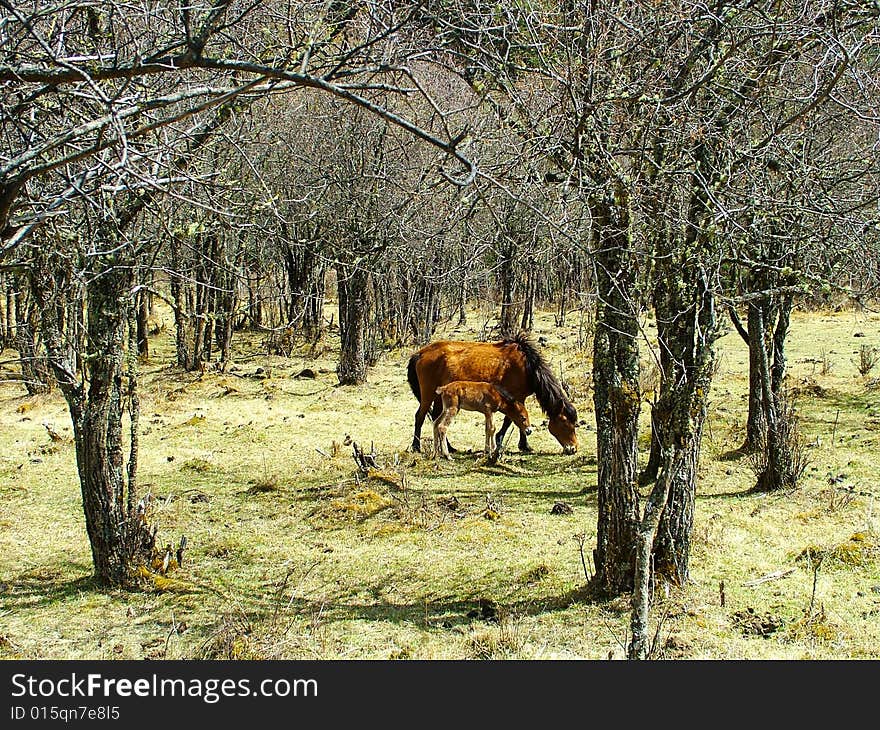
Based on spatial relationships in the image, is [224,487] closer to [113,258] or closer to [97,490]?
[97,490]

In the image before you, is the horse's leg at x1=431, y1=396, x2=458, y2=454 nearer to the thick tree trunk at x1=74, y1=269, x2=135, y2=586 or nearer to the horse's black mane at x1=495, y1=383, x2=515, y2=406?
the horse's black mane at x1=495, y1=383, x2=515, y2=406

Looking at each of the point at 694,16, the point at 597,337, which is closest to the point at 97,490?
the point at 597,337

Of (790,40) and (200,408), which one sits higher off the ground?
(790,40)

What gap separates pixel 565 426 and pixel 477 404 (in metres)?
1.29

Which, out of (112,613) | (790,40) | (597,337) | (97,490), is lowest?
(112,613)

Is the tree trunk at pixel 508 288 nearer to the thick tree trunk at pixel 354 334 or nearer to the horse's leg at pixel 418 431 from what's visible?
the thick tree trunk at pixel 354 334

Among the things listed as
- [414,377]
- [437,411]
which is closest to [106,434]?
[437,411]

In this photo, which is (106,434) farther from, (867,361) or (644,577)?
(867,361)

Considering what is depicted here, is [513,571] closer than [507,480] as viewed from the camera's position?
Yes

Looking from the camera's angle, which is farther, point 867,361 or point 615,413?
point 867,361

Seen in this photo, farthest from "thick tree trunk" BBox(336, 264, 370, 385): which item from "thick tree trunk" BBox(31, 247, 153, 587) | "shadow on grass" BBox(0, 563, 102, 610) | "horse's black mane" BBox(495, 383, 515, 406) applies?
"thick tree trunk" BBox(31, 247, 153, 587)

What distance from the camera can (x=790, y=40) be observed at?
596 cm

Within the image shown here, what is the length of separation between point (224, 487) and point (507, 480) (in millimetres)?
3637

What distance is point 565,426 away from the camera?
473 inches
